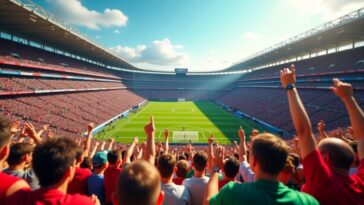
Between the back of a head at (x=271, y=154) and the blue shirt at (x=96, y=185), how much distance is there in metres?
3.53

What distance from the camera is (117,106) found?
51750 mm

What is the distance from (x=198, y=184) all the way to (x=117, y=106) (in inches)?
2004

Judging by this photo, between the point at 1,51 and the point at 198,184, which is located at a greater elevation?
the point at 1,51

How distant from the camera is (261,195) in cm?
203

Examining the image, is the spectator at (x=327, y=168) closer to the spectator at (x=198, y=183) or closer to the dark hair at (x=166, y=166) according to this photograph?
the spectator at (x=198, y=183)

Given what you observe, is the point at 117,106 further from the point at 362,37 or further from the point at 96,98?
the point at 362,37

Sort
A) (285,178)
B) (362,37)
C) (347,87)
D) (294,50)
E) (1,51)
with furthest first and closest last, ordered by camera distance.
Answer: (294,50)
(362,37)
(1,51)
(285,178)
(347,87)

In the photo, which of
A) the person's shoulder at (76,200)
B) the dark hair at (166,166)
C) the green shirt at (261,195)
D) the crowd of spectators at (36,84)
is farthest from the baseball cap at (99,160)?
the crowd of spectators at (36,84)

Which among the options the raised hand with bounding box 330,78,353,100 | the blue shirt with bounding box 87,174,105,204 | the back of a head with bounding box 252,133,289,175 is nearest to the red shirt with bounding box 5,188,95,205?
the back of a head with bounding box 252,133,289,175

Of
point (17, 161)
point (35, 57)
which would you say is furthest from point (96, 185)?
point (35, 57)

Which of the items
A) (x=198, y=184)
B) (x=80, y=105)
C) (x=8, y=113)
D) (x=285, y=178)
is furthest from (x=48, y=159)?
(x=80, y=105)

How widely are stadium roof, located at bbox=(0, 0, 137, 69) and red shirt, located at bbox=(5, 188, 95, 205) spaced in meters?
27.9

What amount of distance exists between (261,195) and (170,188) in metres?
1.65

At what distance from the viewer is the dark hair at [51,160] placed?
215 centimetres
